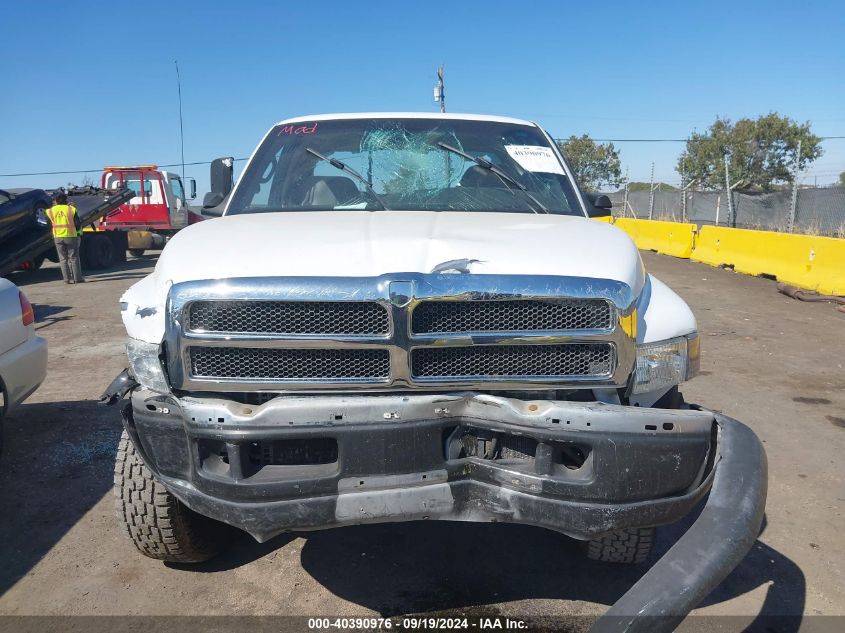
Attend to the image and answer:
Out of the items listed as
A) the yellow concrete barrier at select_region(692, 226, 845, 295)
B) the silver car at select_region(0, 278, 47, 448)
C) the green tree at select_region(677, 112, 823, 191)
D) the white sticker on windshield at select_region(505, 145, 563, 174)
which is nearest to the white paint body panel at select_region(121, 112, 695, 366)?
the white sticker on windshield at select_region(505, 145, 563, 174)

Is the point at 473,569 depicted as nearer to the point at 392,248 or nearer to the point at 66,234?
the point at 392,248

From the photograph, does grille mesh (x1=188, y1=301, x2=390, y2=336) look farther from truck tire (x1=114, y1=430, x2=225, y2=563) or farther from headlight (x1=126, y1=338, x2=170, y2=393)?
truck tire (x1=114, y1=430, x2=225, y2=563)

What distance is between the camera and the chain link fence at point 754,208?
56.8 ft

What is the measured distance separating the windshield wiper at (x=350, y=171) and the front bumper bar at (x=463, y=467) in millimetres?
1487

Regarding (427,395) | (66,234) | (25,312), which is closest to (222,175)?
(25,312)

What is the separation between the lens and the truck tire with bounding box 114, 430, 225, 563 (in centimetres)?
287

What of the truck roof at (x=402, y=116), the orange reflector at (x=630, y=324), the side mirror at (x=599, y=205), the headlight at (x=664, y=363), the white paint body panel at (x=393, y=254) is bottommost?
the headlight at (x=664, y=363)

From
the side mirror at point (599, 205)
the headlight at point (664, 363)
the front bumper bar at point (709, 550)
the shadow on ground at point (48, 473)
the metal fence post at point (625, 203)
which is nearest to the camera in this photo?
the front bumper bar at point (709, 550)

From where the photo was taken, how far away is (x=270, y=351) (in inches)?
95.7

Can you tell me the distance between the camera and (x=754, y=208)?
21938 millimetres

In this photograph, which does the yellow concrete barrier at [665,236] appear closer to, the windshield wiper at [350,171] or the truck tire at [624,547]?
the windshield wiper at [350,171]

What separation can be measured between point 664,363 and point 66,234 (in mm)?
13242

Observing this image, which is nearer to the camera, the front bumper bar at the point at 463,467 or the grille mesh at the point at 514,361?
the front bumper bar at the point at 463,467

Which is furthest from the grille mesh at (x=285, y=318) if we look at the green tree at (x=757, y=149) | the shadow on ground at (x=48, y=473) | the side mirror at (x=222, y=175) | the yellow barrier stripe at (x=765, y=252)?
the green tree at (x=757, y=149)
